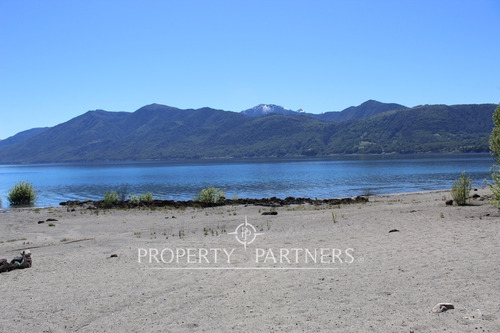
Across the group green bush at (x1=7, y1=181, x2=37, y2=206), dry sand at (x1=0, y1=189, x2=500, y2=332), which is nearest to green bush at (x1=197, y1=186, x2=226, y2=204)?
dry sand at (x1=0, y1=189, x2=500, y2=332)

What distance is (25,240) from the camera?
540 inches

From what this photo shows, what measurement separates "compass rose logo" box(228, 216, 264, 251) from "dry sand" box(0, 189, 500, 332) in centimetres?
27

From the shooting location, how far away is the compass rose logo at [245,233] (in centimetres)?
1216

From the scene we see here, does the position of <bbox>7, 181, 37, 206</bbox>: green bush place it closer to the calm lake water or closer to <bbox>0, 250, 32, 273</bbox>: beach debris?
the calm lake water

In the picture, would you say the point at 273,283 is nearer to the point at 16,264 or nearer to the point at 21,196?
the point at 16,264

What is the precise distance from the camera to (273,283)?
7.41 meters

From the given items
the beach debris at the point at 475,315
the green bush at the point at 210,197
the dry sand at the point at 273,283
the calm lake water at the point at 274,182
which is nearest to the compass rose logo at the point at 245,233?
the dry sand at the point at 273,283

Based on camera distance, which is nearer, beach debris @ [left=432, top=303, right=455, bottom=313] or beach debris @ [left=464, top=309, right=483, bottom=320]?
beach debris @ [left=464, top=309, right=483, bottom=320]

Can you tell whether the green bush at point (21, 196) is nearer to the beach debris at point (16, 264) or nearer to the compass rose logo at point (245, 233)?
the compass rose logo at point (245, 233)

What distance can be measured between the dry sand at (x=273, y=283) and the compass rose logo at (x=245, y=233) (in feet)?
0.88

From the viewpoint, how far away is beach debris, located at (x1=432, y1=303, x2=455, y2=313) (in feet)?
18.1

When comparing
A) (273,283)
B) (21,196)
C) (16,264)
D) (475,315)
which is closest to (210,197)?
(21,196)

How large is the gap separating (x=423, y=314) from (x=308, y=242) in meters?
5.82

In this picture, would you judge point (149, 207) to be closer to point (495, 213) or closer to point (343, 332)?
point (495, 213)
